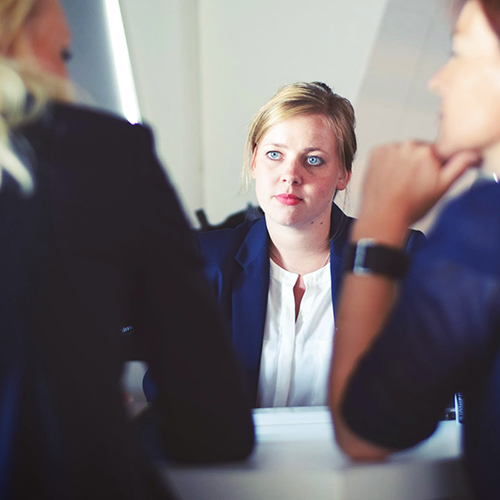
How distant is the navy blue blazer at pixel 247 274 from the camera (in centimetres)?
86

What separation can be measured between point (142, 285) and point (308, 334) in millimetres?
443

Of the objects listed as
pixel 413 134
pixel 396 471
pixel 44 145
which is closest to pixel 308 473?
pixel 396 471

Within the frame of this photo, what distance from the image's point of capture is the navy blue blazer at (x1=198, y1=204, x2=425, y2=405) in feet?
2.81

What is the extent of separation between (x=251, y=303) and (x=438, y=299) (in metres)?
0.43

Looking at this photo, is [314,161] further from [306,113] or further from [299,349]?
[299,349]

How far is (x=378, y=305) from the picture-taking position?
603 millimetres

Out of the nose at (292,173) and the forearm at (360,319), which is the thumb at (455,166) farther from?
the nose at (292,173)

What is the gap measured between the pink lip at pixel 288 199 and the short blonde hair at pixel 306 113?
0.24 ft

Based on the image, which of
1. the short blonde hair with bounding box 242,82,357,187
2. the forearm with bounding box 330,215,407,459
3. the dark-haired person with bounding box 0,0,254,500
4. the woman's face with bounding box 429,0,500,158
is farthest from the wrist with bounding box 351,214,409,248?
the short blonde hair with bounding box 242,82,357,187

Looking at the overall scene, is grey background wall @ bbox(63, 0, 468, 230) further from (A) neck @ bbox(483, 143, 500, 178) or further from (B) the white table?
(B) the white table

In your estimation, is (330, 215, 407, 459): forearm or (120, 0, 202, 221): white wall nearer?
(330, 215, 407, 459): forearm

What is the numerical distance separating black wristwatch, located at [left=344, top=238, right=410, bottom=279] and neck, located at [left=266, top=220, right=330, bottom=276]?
0.29 m

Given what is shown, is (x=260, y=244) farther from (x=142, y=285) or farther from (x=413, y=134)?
(x=142, y=285)

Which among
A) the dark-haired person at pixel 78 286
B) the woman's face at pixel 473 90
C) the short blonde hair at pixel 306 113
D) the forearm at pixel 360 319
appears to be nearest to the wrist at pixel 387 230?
the forearm at pixel 360 319
